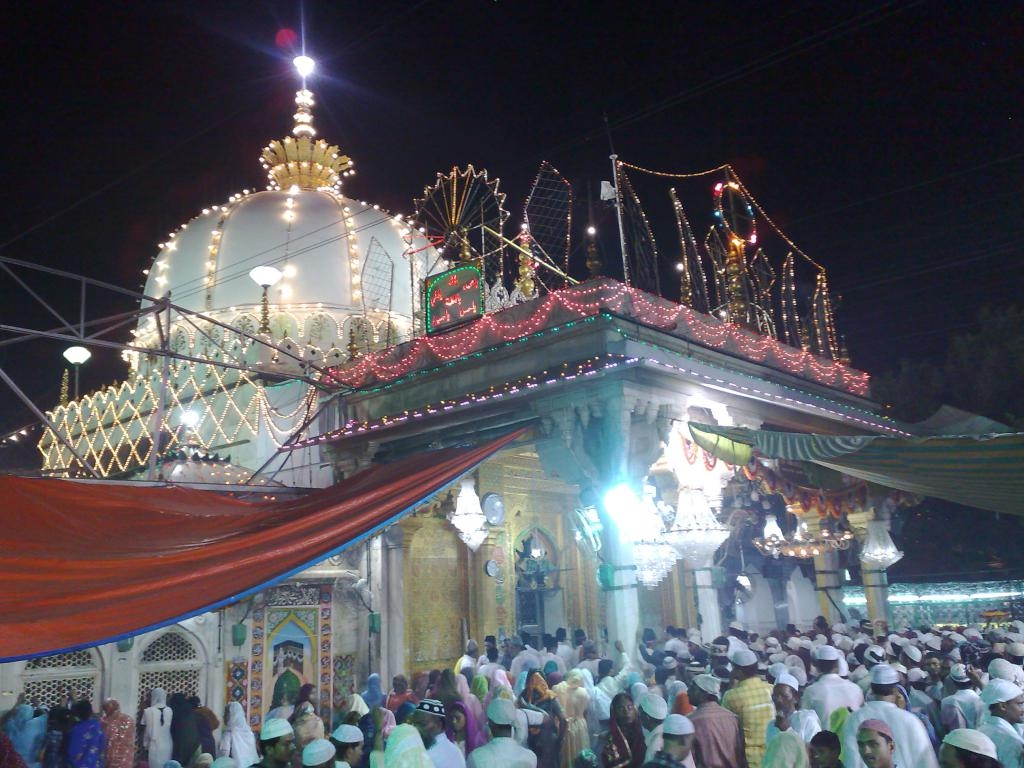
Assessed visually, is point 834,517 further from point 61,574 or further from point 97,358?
point 97,358

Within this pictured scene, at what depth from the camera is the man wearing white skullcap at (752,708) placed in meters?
6.74

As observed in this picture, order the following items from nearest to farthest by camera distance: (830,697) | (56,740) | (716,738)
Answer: (716,738) < (830,697) < (56,740)

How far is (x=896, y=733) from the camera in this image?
17.8 feet

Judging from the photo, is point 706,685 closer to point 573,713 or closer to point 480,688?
point 573,713

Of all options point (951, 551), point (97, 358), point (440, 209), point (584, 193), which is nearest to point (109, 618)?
point (584, 193)

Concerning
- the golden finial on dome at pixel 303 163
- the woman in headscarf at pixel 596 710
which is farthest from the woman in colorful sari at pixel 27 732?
the golden finial on dome at pixel 303 163

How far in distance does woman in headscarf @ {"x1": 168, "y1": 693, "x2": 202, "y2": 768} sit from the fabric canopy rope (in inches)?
98.8

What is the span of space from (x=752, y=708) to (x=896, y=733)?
4.97ft

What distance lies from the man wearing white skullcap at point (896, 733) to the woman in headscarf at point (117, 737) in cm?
735

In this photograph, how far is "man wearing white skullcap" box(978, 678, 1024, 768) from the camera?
5.04 meters

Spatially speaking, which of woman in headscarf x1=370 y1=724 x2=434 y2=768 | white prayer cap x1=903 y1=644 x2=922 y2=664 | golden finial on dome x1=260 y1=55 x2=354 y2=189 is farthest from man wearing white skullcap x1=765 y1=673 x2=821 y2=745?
golden finial on dome x1=260 y1=55 x2=354 y2=189

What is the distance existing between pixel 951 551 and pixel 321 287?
1898 cm

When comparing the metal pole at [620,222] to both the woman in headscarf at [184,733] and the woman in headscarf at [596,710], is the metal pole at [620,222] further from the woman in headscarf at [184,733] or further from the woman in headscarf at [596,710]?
the woman in headscarf at [184,733]

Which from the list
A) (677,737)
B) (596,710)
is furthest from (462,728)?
(677,737)
